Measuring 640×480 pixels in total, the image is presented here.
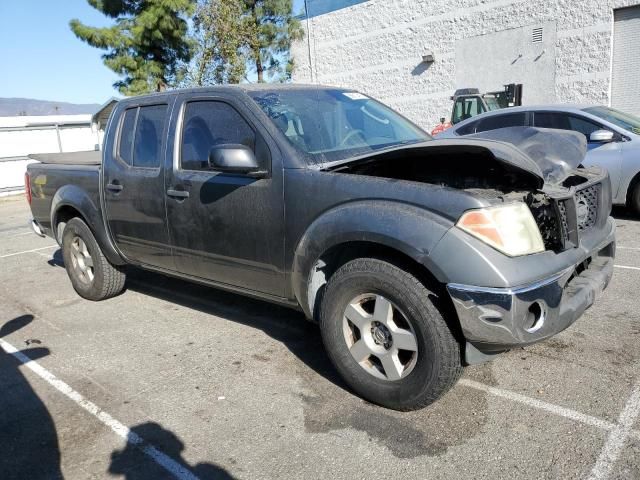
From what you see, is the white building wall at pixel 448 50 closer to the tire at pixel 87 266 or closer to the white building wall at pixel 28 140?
the white building wall at pixel 28 140

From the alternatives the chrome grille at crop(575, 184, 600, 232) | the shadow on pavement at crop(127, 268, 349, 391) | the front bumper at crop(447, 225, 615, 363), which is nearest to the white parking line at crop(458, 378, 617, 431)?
the front bumper at crop(447, 225, 615, 363)

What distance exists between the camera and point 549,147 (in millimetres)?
3404

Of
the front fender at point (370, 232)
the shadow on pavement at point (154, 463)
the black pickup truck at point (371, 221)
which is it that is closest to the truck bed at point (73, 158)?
the black pickup truck at point (371, 221)

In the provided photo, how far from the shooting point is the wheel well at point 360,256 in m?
2.84

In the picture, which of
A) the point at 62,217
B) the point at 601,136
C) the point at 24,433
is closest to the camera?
the point at 24,433

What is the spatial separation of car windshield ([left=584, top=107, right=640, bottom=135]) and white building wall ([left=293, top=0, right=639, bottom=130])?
356 inches

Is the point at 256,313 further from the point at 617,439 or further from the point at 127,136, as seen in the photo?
the point at 617,439

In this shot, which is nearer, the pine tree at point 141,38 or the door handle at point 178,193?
the door handle at point 178,193

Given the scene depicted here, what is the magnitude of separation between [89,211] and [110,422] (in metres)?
2.59

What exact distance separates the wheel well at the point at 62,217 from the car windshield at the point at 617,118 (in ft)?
22.9

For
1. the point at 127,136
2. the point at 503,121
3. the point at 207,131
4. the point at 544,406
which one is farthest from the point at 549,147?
the point at 503,121

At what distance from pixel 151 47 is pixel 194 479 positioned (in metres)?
22.3

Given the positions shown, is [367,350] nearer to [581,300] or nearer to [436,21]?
[581,300]

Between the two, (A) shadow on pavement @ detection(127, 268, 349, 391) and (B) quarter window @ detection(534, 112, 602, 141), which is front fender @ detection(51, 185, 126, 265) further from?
(B) quarter window @ detection(534, 112, 602, 141)
